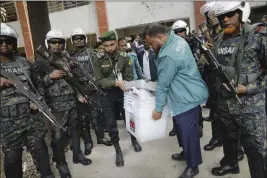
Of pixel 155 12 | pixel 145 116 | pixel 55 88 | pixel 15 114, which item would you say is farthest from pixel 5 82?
pixel 155 12

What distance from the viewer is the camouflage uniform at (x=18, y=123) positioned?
83.0 inches

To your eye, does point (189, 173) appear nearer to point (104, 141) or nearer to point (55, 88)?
point (104, 141)

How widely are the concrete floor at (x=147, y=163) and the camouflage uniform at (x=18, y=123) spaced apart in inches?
35.8

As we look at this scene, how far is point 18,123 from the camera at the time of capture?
2203 mm

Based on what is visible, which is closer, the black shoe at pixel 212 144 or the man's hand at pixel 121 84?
the man's hand at pixel 121 84

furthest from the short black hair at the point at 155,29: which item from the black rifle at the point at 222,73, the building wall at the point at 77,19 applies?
the building wall at the point at 77,19

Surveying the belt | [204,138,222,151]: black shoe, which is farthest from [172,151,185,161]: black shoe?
the belt

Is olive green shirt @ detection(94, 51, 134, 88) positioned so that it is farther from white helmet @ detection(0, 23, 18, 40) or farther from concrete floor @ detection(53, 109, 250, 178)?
white helmet @ detection(0, 23, 18, 40)

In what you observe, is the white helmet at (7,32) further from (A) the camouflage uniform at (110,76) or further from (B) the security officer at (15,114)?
(A) the camouflage uniform at (110,76)

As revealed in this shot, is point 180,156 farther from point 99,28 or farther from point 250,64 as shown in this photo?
point 99,28

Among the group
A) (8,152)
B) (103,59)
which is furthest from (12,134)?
(103,59)

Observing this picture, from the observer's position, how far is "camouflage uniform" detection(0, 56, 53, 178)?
2.11m

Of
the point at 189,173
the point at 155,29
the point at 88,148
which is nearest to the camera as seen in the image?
the point at 155,29

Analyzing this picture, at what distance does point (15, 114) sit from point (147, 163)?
1864 millimetres
